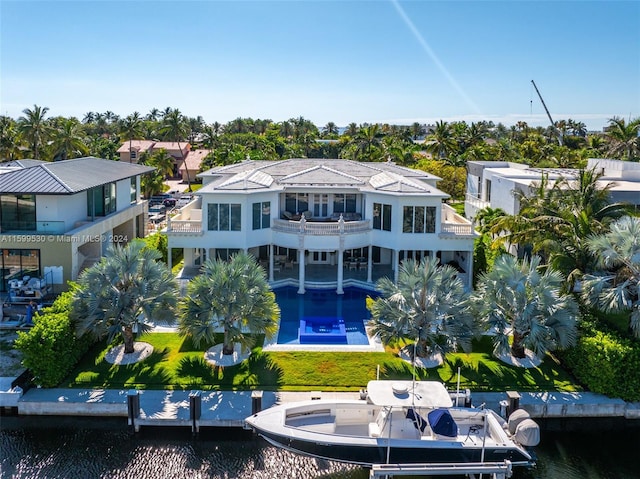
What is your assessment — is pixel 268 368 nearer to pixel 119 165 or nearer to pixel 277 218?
pixel 277 218

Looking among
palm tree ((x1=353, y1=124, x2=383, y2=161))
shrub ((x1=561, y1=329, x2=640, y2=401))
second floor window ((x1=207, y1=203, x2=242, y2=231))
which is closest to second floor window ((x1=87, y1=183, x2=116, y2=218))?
second floor window ((x1=207, y1=203, x2=242, y2=231))

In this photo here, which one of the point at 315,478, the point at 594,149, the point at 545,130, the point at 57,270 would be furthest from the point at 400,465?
the point at 545,130

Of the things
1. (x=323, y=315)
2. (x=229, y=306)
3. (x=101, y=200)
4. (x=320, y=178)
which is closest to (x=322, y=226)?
(x=320, y=178)

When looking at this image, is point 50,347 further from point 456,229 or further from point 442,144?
point 442,144

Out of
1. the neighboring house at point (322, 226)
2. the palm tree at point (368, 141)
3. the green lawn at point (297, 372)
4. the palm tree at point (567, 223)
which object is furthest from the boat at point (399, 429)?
the palm tree at point (368, 141)

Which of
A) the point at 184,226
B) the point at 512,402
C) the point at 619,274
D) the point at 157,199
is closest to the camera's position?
the point at 512,402

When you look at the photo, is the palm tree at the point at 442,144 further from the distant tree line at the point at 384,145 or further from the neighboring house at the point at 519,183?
the neighboring house at the point at 519,183
